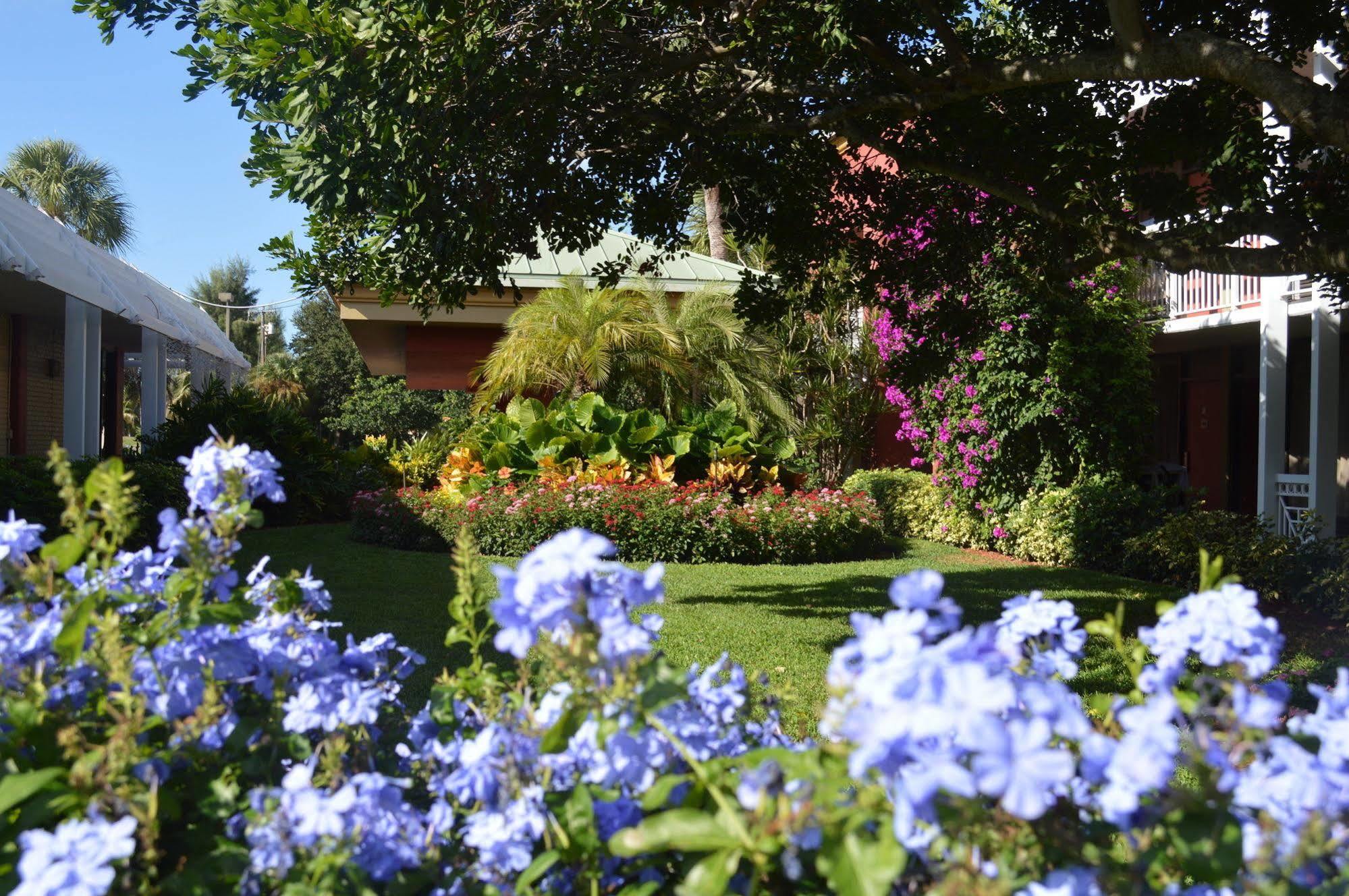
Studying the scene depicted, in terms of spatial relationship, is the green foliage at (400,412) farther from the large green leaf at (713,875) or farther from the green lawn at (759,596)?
the large green leaf at (713,875)

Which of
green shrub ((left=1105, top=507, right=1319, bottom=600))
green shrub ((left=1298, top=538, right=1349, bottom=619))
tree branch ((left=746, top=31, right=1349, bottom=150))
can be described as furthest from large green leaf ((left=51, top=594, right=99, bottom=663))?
green shrub ((left=1298, top=538, right=1349, bottom=619))

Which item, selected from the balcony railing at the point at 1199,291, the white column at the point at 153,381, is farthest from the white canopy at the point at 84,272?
the balcony railing at the point at 1199,291

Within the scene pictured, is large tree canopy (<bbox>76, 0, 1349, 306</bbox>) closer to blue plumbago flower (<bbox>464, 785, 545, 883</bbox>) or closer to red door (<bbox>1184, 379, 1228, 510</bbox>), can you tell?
blue plumbago flower (<bbox>464, 785, 545, 883</bbox>)

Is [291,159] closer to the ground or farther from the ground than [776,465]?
farther from the ground

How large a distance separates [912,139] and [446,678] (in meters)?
6.74

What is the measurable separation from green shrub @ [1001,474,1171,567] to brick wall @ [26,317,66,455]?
13713mm

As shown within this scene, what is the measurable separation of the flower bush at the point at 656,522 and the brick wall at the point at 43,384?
706cm

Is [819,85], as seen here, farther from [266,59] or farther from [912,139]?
[266,59]

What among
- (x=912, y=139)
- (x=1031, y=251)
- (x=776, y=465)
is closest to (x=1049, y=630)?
(x=912, y=139)

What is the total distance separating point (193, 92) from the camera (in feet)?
19.5

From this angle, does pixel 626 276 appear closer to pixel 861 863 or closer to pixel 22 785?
pixel 22 785

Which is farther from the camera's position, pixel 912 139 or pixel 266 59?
pixel 912 139

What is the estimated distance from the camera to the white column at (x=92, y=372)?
11.6 m

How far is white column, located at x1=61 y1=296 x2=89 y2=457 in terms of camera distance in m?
10.9
